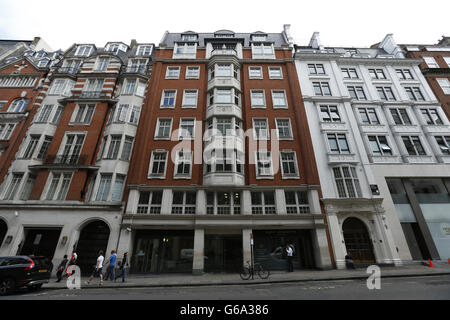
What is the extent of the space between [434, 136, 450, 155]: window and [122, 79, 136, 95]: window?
1347 inches

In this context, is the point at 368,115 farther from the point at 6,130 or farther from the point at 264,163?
the point at 6,130

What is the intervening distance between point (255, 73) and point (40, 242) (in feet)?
92.6

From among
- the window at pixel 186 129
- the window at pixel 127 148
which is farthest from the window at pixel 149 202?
the window at pixel 186 129

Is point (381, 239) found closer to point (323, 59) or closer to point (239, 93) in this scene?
point (239, 93)

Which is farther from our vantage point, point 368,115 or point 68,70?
point 68,70

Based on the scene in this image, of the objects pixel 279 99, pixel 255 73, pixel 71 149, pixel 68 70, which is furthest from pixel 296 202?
pixel 68 70

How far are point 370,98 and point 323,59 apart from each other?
784 centimetres

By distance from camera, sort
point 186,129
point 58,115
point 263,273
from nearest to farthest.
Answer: point 263,273
point 186,129
point 58,115

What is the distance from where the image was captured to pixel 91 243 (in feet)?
53.9

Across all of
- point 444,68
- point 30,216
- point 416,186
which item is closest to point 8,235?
point 30,216

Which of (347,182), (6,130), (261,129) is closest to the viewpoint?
(347,182)

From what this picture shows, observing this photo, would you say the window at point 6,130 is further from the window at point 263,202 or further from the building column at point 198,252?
the window at point 263,202

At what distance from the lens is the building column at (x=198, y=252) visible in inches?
590

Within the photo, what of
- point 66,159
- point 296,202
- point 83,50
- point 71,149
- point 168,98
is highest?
point 83,50
